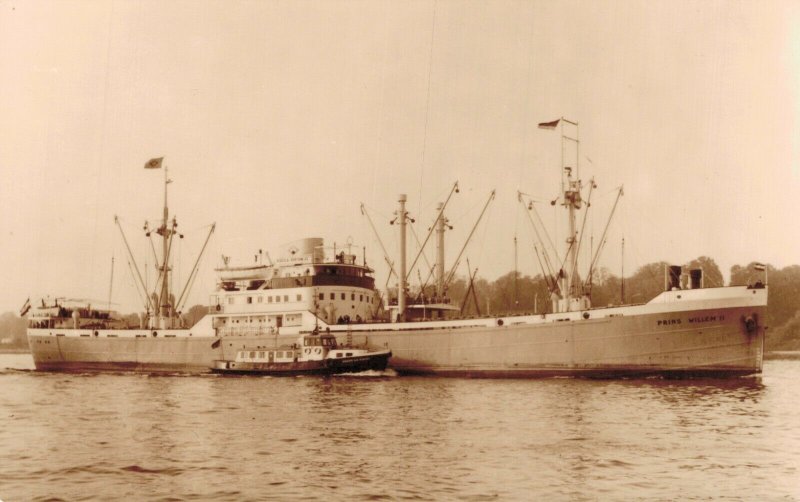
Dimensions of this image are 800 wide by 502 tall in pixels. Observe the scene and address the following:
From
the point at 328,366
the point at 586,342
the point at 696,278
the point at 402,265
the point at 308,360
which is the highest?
the point at 402,265

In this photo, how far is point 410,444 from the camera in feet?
76.5

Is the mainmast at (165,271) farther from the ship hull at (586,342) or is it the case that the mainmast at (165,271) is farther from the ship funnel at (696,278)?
the ship funnel at (696,278)

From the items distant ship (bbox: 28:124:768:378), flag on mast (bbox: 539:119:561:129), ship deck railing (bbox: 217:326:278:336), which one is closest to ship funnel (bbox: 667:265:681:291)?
distant ship (bbox: 28:124:768:378)

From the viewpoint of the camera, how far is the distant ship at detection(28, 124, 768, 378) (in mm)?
42969

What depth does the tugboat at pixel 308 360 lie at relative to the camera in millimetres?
49375

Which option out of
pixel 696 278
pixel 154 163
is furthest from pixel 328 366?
pixel 696 278

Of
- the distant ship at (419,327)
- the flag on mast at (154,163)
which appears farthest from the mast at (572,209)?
the flag on mast at (154,163)

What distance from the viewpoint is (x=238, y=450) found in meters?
22.5

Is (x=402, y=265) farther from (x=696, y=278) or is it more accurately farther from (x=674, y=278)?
(x=696, y=278)

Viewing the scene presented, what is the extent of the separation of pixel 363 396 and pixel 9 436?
16288 mm

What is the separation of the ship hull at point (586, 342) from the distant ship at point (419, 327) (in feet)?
0.22

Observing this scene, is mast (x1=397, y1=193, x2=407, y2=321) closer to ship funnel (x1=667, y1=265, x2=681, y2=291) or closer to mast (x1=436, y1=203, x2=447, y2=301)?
mast (x1=436, y1=203, x2=447, y2=301)

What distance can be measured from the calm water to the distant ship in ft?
15.7

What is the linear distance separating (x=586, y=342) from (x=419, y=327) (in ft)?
39.2
